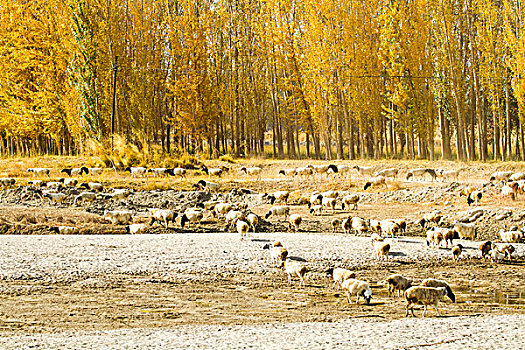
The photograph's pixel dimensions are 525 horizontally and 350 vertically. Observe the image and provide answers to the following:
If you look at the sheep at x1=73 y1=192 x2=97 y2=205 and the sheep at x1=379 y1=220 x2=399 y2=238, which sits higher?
the sheep at x1=73 y1=192 x2=97 y2=205

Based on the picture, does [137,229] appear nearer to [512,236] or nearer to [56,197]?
[56,197]

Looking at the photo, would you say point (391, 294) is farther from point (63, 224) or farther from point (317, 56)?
point (317, 56)

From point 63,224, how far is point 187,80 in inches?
1115

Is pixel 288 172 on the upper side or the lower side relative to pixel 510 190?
upper

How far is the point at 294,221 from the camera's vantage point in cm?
1930

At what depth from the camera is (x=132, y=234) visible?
18.5 meters

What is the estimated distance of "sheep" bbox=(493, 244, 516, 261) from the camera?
1473 centimetres

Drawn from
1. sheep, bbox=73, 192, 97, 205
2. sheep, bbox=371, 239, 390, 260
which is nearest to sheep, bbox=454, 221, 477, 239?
sheep, bbox=371, 239, 390, 260

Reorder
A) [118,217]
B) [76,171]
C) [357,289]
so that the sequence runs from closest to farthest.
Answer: [357,289] < [118,217] < [76,171]

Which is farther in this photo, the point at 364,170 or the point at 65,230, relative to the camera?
the point at 364,170

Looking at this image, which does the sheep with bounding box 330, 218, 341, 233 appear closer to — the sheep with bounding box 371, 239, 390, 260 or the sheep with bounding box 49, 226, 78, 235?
the sheep with bounding box 371, 239, 390, 260

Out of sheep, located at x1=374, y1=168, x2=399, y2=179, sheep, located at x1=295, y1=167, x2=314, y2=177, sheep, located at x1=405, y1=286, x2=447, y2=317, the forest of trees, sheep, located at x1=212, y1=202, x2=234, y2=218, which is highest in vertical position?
the forest of trees

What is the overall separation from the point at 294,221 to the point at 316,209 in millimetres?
4705

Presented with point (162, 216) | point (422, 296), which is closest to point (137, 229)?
point (162, 216)
